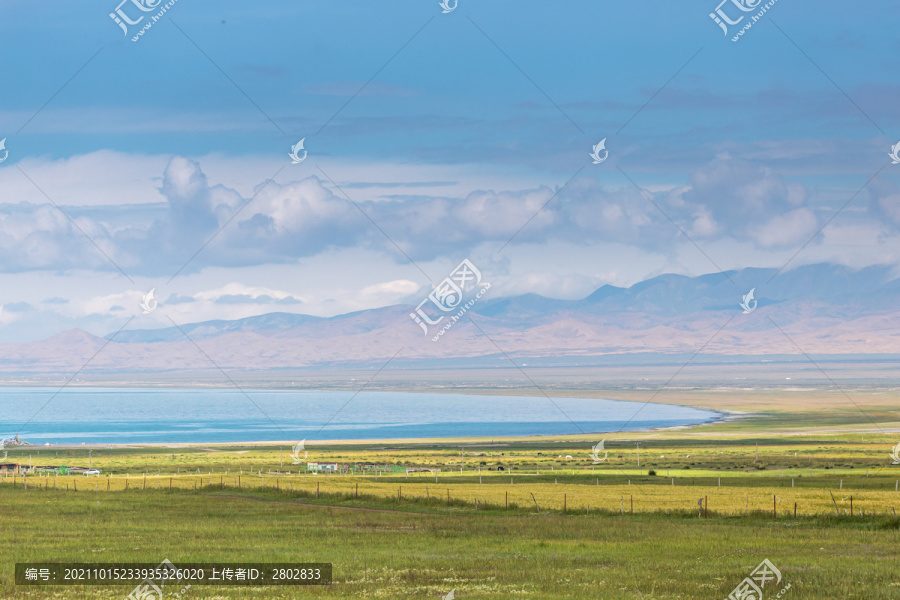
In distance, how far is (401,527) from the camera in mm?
46188

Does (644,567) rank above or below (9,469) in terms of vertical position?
below

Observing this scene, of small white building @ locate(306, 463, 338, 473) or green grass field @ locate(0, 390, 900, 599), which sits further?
small white building @ locate(306, 463, 338, 473)

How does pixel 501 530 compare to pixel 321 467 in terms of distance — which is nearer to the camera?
pixel 501 530

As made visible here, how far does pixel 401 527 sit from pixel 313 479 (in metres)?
48.0

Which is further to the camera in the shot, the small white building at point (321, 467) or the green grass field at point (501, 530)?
the small white building at point (321, 467)

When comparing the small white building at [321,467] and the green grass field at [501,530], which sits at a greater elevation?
the small white building at [321,467]

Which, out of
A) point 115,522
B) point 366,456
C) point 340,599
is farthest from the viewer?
point 366,456

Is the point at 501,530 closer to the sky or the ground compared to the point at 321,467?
closer to the ground

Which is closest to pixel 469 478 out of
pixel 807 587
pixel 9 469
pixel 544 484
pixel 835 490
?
pixel 544 484

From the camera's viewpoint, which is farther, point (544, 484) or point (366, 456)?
point (366, 456)

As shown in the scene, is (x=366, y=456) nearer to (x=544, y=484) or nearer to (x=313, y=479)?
(x=313, y=479)

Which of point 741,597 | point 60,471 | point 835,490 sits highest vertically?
point 60,471

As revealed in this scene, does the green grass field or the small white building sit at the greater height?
the small white building

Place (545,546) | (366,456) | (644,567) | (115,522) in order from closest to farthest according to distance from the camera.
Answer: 1. (644,567)
2. (545,546)
3. (115,522)
4. (366,456)
